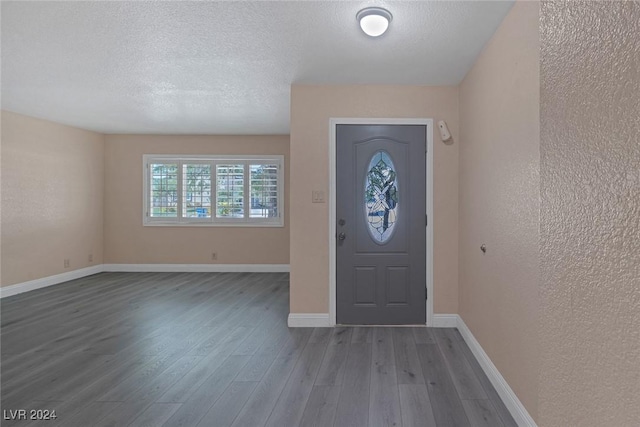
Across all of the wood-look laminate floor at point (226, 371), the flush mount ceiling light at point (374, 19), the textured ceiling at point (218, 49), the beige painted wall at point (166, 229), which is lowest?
the wood-look laminate floor at point (226, 371)

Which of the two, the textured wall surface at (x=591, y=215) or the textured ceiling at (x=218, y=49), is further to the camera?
the textured ceiling at (x=218, y=49)

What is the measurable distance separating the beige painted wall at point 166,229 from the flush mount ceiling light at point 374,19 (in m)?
4.12

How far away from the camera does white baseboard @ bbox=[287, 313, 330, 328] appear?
3.48 m

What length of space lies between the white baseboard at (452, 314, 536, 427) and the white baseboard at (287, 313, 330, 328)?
1.34 m

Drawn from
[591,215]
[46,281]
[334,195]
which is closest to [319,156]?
[334,195]

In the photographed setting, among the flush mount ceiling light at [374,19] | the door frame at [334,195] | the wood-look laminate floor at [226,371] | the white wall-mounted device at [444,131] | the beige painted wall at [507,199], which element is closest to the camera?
the beige painted wall at [507,199]

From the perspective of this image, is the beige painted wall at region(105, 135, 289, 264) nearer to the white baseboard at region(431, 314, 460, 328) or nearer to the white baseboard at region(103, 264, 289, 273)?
the white baseboard at region(103, 264, 289, 273)

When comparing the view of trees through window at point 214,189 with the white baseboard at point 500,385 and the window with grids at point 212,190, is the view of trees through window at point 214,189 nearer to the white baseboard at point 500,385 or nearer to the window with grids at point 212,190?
the window with grids at point 212,190

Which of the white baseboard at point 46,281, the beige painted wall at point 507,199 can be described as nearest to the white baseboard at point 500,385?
the beige painted wall at point 507,199

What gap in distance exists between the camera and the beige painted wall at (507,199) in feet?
5.96

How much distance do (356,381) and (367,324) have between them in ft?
3.78

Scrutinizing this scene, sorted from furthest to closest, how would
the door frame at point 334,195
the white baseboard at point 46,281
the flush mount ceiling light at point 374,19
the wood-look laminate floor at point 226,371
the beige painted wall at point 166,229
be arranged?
the beige painted wall at point 166,229, the white baseboard at point 46,281, the door frame at point 334,195, the flush mount ceiling light at point 374,19, the wood-look laminate floor at point 226,371

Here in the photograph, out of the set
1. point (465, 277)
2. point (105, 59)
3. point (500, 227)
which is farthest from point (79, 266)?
point (500, 227)

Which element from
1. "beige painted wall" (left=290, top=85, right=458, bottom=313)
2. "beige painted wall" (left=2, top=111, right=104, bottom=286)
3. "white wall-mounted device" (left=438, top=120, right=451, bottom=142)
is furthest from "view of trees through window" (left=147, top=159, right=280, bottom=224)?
"white wall-mounted device" (left=438, top=120, right=451, bottom=142)
